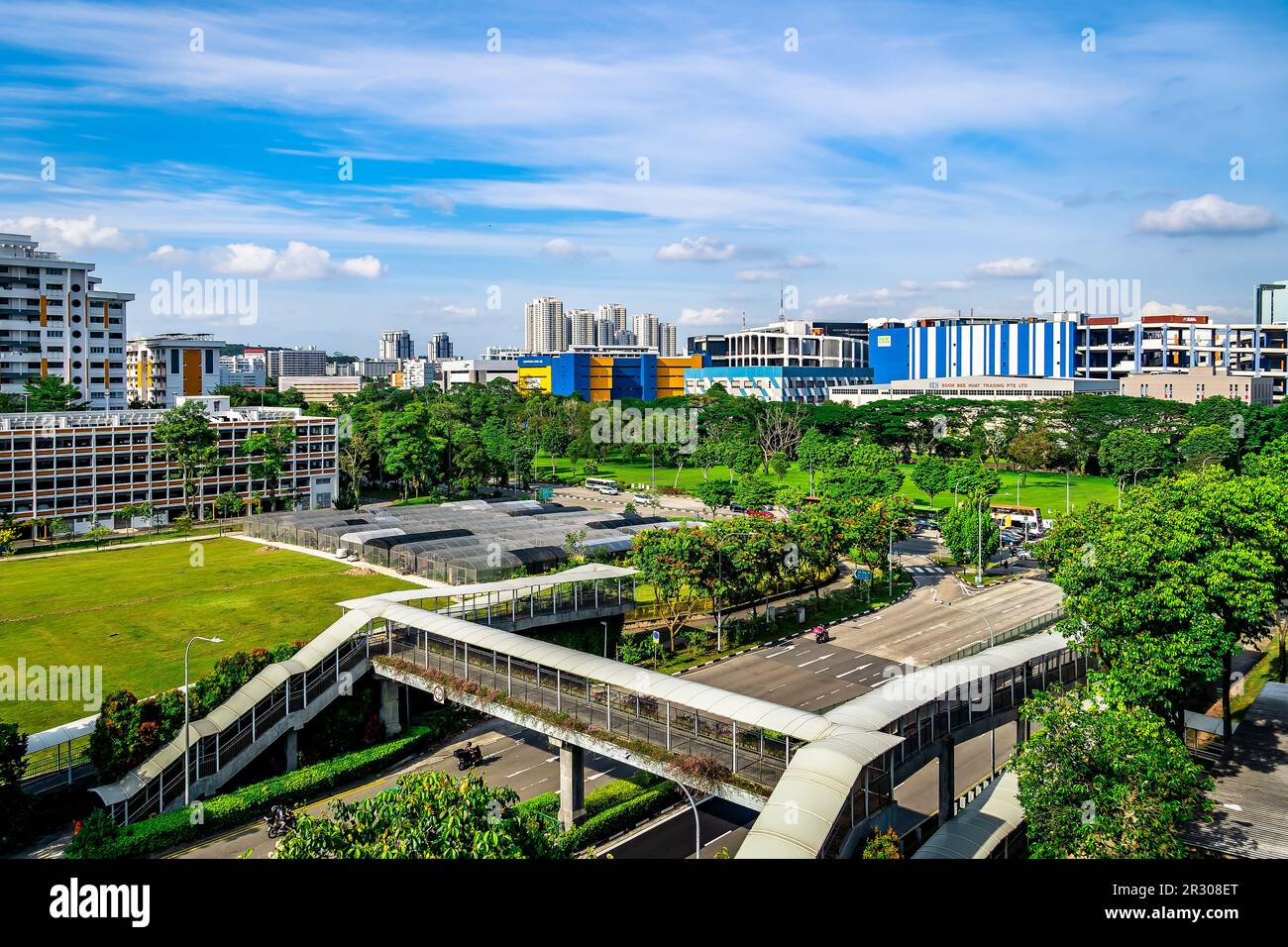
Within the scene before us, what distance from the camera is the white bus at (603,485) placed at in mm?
102200

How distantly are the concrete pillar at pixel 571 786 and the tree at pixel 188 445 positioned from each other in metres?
59.9

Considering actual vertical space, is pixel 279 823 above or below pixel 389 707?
below

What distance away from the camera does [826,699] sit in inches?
1496

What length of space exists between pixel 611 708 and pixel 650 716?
4.40 feet

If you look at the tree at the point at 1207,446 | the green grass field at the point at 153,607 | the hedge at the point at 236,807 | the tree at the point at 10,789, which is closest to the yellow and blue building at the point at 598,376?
the tree at the point at 1207,446

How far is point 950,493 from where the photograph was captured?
334 feet

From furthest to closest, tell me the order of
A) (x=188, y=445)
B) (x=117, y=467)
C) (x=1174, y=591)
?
(x=188, y=445)
(x=117, y=467)
(x=1174, y=591)

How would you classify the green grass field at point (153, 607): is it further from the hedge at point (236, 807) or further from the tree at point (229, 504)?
the tree at point (229, 504)

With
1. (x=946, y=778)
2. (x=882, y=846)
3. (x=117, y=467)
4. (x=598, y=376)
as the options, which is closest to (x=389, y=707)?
(x=946, y=778)

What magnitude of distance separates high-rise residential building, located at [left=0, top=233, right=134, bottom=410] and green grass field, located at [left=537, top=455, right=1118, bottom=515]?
2156 inches

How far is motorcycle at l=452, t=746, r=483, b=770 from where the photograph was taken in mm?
32344

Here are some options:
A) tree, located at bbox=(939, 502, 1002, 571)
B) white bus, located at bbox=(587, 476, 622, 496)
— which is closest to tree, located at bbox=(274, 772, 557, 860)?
tree, located at bbox=(939, 502, 1002, 571)

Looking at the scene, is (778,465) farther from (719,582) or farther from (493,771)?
(493,771)

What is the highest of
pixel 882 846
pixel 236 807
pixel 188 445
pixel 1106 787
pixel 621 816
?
pixel 188 445
